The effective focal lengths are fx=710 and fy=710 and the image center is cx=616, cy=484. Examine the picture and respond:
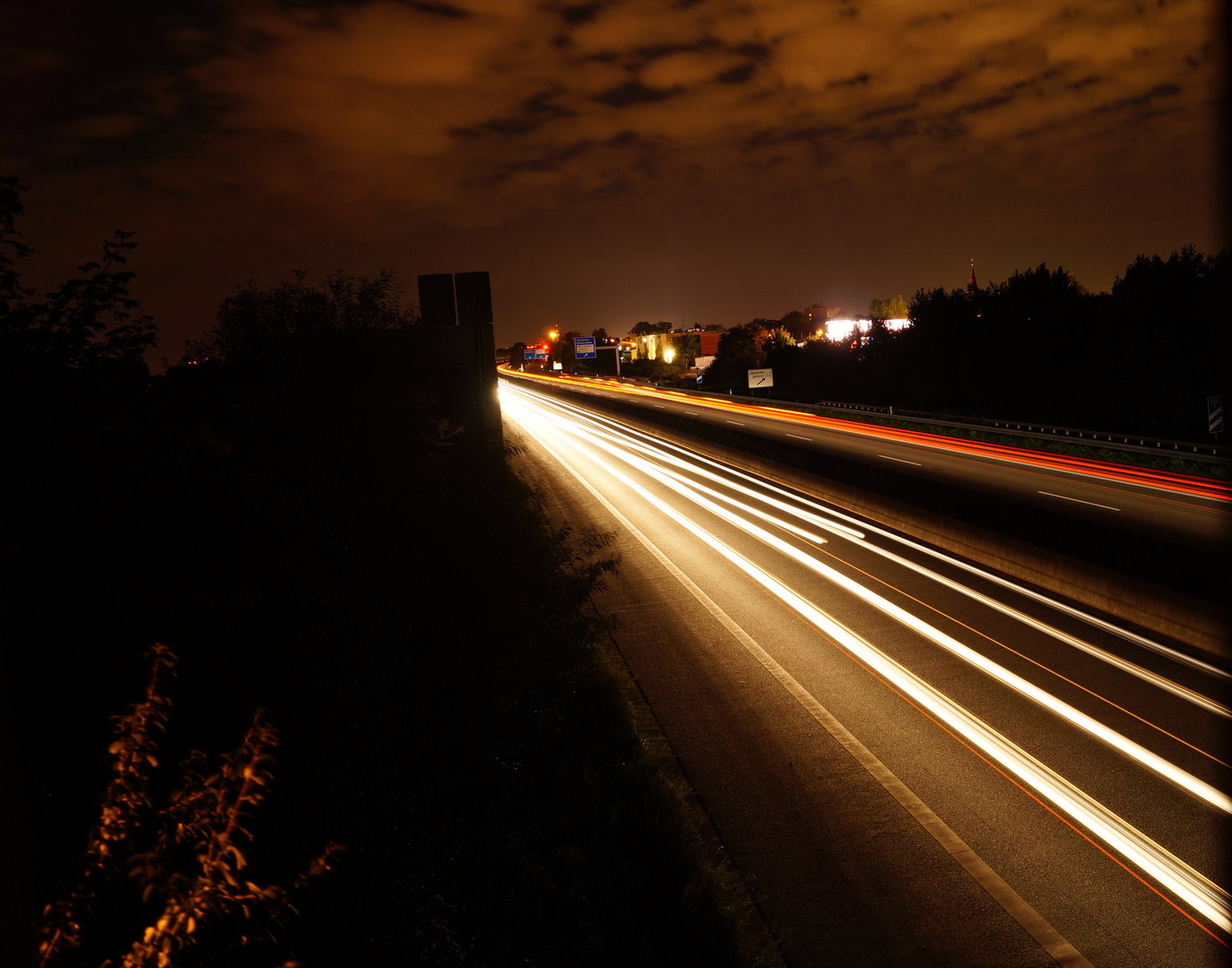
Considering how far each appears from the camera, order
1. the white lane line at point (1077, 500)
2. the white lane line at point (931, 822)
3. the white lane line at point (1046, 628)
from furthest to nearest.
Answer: the white lane line at point (1077, 500), the white lane line at point (1046, 628), the white lane line at point (931, 822)

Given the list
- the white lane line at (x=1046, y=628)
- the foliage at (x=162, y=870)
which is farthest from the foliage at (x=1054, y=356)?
the foliage at (x=162, y=870)

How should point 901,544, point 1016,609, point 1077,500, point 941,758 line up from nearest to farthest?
1. point 941,758
2. point 1016,609
3. point 901,544
4. point 1077,500

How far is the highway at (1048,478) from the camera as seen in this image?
21828 millimetres

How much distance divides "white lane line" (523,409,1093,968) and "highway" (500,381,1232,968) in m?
0.03

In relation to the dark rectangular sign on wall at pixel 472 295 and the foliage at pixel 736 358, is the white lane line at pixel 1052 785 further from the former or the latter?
the foliage at pixel 736 358

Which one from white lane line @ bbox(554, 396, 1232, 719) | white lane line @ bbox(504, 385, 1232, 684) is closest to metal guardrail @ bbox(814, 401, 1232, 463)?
white lane line @ bbox(504, 385, 1232, 684)

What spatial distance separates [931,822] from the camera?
828 centimetres

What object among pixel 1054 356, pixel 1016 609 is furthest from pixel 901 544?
pixel 1054 356

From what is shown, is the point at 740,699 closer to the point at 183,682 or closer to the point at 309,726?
the point at 309,726

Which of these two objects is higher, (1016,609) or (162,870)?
(162,870)

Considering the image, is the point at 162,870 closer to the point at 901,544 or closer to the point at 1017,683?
the point at 1017,683

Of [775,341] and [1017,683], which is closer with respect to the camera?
[1017,683]

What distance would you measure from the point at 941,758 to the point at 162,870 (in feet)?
29.8

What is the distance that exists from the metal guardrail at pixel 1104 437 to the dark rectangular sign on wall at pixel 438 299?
3062cm
